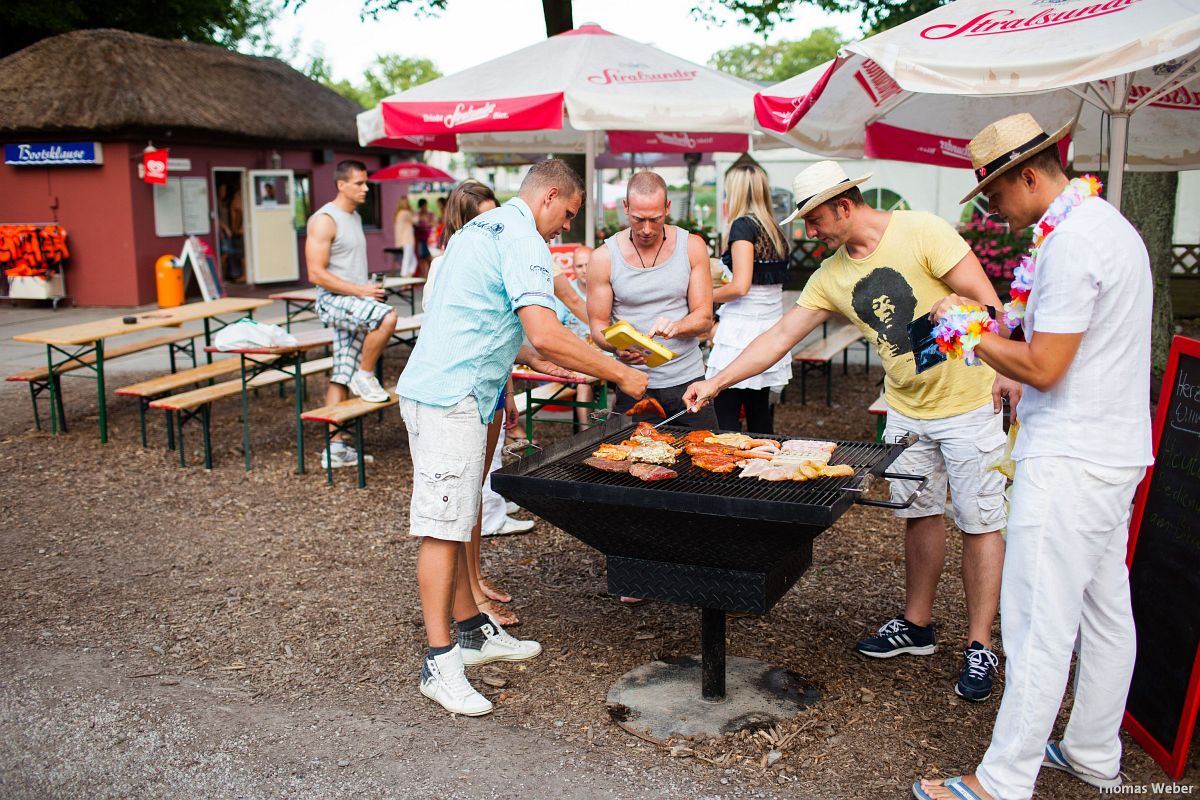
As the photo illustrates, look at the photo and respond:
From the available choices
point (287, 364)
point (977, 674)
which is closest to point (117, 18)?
point (287, 364)

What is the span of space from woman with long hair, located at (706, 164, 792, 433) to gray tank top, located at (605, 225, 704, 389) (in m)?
0.88

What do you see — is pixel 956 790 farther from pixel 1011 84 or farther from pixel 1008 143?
pixel 1011 84

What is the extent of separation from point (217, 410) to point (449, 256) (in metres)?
6.49

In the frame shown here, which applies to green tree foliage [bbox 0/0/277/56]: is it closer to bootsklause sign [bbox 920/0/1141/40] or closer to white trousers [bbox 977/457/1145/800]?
bootsklause sign [bbox 920/0/1141/40]

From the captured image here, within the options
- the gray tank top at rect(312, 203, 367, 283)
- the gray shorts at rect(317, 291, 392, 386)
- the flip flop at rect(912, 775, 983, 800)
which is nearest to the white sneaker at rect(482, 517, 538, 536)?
the gray shorts at rect(317, 291, 392, 386)

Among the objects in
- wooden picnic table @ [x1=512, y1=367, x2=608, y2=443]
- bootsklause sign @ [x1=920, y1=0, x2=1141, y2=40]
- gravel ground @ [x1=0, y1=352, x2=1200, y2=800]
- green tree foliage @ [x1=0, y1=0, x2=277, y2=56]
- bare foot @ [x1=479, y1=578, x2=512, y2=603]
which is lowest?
gravel ground @ [x1=0, y1=352, x2=1200, y2=800]

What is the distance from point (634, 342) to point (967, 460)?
1363 millimetres

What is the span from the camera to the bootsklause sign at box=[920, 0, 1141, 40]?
13.3 feet

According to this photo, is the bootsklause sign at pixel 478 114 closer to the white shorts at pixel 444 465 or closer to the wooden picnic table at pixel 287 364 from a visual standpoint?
the wooden picnic table at pixel 287 364

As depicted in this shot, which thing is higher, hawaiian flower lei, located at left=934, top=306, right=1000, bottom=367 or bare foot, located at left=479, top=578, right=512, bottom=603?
hawaiian flower lei, located at left=934, top=306, right=1000, bottom=367

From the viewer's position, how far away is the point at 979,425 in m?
3.87

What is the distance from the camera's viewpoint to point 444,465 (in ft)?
12.3

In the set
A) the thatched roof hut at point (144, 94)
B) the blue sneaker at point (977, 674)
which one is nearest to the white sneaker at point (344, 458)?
the blue sneaker at point (977, 674)

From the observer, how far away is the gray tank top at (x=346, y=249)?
24.1 ft
